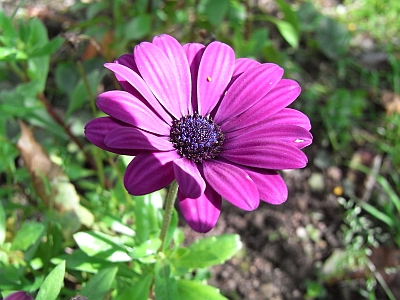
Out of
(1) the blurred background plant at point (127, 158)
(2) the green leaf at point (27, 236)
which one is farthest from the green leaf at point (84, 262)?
(2) the green leaf at point (27, 236)

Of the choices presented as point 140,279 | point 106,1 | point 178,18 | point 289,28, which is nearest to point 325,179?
point 289,28

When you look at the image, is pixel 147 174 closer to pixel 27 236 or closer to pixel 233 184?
pixel 233 184

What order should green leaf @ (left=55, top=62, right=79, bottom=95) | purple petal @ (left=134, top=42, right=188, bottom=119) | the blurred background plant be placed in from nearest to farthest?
purple petal @ (left=134, top=42, right=188, bottom=119)
the blurred background plant
green leaf @ (left=55, top=62, right=79, bottom=95)

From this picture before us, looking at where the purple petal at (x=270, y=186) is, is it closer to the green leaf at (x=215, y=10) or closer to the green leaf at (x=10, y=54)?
the green leaf at (x=10, y=54)

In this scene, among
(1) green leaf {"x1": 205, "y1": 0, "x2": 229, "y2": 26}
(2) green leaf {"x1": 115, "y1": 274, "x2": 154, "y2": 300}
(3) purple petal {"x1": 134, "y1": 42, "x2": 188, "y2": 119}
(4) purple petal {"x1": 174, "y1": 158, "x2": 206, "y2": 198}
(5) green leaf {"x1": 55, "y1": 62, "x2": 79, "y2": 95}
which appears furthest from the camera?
(5) green leaf {"x1": 55, "y1": 62, "x2": 79, "y2": 95}

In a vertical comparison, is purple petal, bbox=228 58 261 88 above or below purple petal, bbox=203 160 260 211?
above

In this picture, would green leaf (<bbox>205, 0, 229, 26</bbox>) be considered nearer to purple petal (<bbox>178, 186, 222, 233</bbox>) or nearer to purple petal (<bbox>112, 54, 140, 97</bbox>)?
purple petal (<bbox>112, 54, 140, 97</bbox>)

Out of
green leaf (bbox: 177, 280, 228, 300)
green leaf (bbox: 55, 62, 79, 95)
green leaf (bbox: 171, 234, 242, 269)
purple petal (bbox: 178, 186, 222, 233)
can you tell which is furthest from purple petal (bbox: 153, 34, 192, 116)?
green leaf (bbox: 55, 62, 79, 95)
